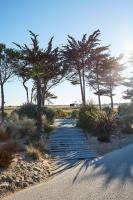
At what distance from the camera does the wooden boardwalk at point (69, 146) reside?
19.1 meters

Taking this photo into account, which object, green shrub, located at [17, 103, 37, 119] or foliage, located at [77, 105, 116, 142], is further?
green shrub, located at [17, 103, 37, 119]

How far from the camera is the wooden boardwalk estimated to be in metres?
19.1

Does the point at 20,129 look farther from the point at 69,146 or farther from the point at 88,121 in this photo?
the point at 88,121

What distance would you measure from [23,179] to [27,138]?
810cm

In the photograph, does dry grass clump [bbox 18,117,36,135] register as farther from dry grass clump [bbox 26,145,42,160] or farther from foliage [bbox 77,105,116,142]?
dry grass clump [bbox 26,145,42,160]

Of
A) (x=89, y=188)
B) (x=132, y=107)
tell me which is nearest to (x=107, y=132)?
(x=89, y=188)

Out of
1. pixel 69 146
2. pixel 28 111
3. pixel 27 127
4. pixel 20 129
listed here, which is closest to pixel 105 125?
pixel 69 146

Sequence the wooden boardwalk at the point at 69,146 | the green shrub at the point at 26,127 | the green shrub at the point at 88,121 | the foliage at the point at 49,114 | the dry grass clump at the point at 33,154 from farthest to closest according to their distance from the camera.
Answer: the foliage at the point at 49,114 < the green shrub at the point at 88,121 < the green shrub at the point at 26,127 < the wooden boardwalk at the point at 69,146 < the dry grass clump at the point at 33,154

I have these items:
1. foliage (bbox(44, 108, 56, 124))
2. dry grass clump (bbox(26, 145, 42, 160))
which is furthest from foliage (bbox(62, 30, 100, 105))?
dry grass clump (bbox(26, 145, 42, 160))

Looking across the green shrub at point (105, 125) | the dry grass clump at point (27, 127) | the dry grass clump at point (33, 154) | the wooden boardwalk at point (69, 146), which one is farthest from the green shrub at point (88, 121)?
the dry grass clump at point (33, 154)

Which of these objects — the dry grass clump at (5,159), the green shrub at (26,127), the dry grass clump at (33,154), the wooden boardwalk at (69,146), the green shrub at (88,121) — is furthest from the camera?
the green shrub at (88,121)

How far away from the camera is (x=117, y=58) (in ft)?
174

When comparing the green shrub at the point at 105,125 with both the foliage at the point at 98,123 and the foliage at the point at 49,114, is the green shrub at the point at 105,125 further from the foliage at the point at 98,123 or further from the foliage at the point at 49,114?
the foliage at the point at 49,114

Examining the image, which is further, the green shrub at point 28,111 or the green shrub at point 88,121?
the green shrub at point 28,111
